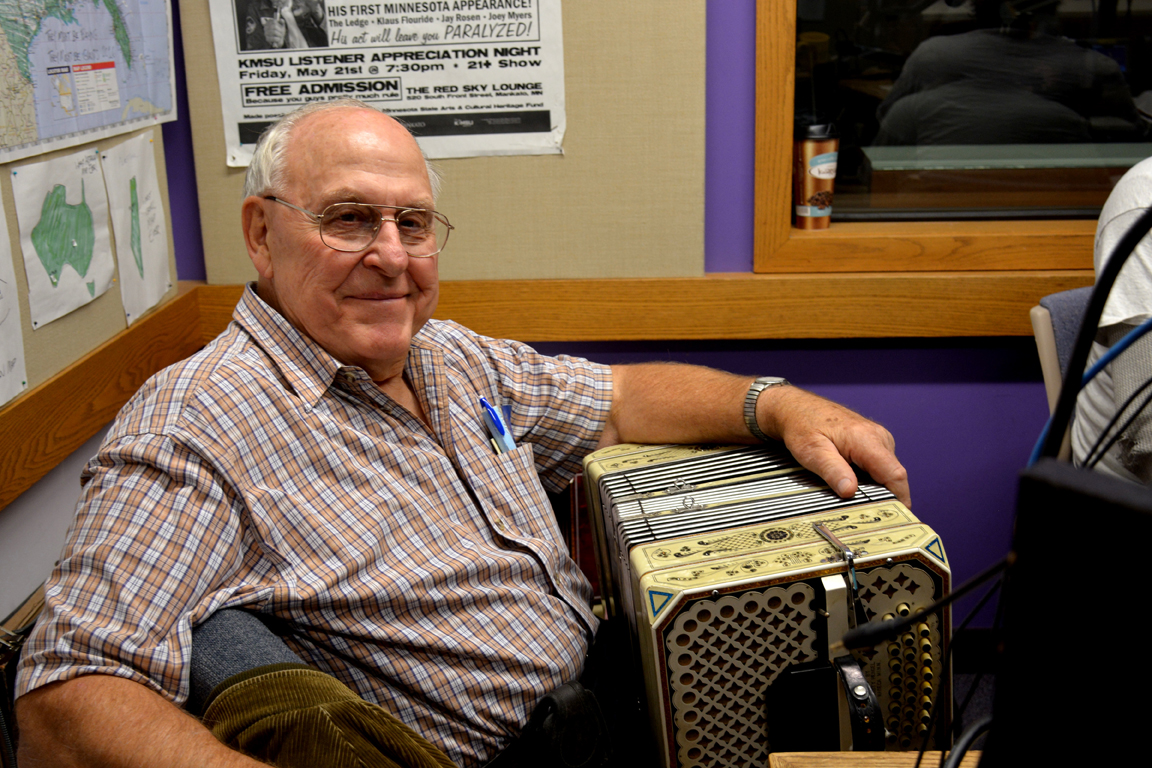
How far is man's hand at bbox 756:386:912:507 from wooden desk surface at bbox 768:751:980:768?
465mm

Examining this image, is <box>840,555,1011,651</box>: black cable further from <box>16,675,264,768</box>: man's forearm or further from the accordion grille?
<box>16,675,264,768</box>: man's forearm

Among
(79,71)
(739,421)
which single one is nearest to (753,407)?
(739,421)

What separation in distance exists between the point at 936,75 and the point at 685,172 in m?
0.66

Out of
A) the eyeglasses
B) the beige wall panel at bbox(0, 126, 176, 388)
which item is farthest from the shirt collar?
the beige wall panel at bbox(0, 126, 176, 388)

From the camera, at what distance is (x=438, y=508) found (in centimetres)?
140

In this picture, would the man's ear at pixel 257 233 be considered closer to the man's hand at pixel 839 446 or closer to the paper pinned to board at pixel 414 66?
the paper pinned to board at pixel 414 66

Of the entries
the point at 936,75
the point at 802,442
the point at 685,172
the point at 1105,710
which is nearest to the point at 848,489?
the point at 802,442

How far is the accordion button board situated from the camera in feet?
3.59

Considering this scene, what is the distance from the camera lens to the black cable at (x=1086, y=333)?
449 millimetres

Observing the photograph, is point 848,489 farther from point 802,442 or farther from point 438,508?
point 438,508

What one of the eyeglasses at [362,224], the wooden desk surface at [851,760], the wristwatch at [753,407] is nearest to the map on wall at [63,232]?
the eyeglasses at [362,224]

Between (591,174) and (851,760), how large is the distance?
5.02 ft

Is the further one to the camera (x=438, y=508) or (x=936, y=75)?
(x=936, y=75)

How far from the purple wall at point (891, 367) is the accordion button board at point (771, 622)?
1.06m
